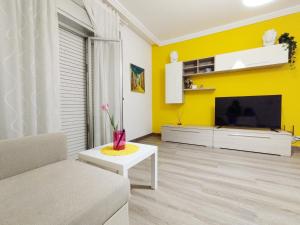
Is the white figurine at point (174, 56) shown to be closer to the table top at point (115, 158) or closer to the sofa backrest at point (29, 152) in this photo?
the table top at point (115, 158)

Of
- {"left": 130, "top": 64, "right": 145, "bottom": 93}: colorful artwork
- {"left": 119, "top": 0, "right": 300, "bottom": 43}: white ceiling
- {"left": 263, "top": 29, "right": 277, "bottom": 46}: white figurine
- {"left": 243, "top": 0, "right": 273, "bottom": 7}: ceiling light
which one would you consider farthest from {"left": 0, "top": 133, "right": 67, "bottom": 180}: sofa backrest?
{"left": 263, "top": 29, "right": 277, "bottom": 46}: white figurine

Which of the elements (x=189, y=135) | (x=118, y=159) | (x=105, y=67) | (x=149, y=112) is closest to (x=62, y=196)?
(x=118, y=159)

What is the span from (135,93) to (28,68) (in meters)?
2.27

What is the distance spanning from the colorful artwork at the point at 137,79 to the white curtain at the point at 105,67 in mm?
878

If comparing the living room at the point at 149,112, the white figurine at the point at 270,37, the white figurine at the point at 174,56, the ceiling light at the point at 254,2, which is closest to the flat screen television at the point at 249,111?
the living room at the point at 149,112

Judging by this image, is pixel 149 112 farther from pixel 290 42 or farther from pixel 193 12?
pixel 290 42

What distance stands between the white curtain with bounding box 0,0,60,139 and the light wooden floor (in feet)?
4.20

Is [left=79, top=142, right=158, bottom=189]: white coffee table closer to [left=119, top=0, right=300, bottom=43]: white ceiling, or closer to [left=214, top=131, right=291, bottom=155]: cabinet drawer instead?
[left=214, top=131, right=291, bottom=155]: cabinet drawer

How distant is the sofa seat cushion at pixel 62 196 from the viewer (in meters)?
0.64

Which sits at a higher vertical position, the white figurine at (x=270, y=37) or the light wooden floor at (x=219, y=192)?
the white figurine at (x=270, y=37)

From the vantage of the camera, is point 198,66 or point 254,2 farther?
point 198,66

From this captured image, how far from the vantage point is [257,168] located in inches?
80.0

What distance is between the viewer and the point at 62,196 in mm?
775

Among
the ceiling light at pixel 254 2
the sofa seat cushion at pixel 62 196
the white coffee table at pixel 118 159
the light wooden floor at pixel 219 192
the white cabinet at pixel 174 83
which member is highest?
the ceiling light at pixel 254 2
